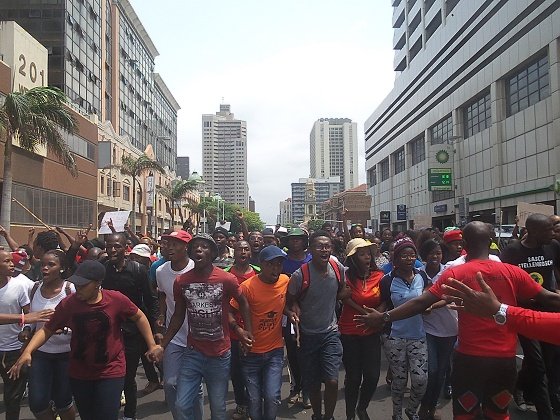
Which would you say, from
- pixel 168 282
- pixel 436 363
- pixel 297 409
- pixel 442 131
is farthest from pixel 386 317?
pixel 442 131

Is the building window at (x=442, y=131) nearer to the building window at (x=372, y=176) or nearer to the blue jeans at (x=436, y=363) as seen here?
the building window at (x=372, y=176)

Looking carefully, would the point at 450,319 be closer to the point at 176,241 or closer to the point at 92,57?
the point at 176,241

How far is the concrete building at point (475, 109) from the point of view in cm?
2756

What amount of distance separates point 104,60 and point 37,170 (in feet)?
74.1

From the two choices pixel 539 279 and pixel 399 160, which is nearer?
pixel 539 279

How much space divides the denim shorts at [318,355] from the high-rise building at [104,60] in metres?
36.2

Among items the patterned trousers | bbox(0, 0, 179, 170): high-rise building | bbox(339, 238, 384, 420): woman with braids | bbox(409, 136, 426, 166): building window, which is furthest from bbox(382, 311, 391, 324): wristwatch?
bbox(409, 136, 426, 166): building window

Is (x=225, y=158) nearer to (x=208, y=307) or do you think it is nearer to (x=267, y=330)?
(x=267, y=330)

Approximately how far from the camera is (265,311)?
4.70 metres

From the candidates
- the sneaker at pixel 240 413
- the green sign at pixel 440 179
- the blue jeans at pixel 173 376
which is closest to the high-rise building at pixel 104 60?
the green sign at pixel 440 179

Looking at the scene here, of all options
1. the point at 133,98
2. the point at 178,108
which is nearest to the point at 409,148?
the point at 133,98

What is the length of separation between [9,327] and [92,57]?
4264 centimetres

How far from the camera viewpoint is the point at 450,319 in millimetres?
5125

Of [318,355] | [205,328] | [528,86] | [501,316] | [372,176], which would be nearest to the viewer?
[501,316]
